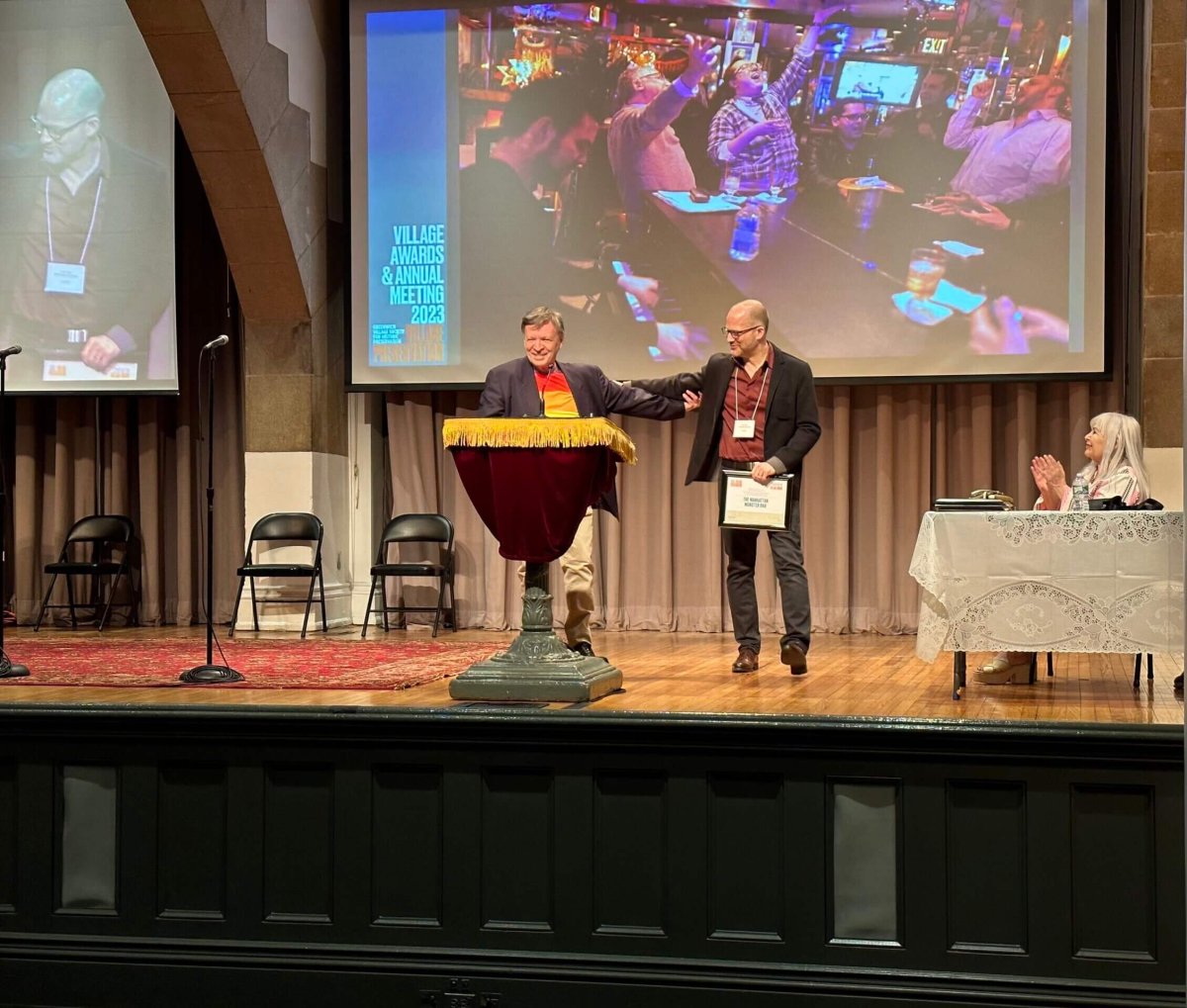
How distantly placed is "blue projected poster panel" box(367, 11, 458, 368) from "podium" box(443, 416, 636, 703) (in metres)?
4.12

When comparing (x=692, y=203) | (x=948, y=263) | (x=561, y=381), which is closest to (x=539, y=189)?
(x=692, y=203)

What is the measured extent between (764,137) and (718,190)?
39cm

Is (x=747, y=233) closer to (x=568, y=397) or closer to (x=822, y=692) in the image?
(x=568, y=397)

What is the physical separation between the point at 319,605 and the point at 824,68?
14.5ft

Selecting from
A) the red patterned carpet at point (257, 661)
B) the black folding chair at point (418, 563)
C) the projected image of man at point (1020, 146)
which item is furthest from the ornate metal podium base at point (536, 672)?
the projected image of man at point (1020, 146)

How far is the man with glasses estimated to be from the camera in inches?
314

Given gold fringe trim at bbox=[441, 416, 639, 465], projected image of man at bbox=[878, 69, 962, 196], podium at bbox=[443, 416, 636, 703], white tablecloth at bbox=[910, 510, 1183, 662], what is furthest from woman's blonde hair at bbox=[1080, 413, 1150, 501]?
projected image of man at bbox=[878, 69, 962, 196]

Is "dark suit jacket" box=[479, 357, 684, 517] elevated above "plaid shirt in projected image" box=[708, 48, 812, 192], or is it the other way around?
"plaid shirt in projected image" box=[708, 48, 812, 192]

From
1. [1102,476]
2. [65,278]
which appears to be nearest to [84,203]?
[65,278]

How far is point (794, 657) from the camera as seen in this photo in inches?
220

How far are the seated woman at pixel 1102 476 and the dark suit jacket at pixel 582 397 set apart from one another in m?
1.50

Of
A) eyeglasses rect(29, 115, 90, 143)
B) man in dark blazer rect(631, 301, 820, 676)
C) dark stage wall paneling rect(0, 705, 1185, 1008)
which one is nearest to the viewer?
dark stage wall paneling rect(0, 705, 1185, 1008)

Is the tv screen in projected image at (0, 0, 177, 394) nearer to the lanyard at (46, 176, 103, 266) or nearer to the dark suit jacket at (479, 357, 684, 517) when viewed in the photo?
the lanyard at (46, 176, 103, 266)

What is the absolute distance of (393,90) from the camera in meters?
8.65
